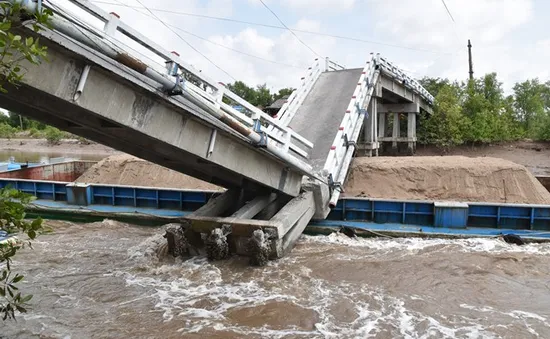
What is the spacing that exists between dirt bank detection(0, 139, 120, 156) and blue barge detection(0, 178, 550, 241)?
33.9m

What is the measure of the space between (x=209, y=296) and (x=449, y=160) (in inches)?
485

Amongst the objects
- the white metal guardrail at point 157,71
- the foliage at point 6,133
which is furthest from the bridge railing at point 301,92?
the foliage at point 6,133

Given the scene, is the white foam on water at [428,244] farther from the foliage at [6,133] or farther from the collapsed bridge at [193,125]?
the foliage at [6,133]

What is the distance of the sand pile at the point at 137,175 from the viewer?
18250 millimetres

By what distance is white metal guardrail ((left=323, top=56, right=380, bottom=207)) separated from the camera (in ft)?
42.5

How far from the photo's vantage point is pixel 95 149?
52062 millimetres

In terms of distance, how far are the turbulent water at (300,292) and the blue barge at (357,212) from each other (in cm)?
76

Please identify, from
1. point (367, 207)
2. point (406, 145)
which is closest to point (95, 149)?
point (406, 145)

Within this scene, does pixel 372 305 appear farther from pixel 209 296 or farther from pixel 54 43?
pixel 54 43

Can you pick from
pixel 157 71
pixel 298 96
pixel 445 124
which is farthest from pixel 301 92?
pixel 445 124

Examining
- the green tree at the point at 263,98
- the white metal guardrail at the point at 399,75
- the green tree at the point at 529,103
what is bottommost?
the white metal guardrail at the point at 399,75

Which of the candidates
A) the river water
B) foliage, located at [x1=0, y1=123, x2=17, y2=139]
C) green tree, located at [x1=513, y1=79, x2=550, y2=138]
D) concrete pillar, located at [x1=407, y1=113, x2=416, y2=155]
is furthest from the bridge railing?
foliage, located at [x1=0, y1=123, x2=17, y2=139]

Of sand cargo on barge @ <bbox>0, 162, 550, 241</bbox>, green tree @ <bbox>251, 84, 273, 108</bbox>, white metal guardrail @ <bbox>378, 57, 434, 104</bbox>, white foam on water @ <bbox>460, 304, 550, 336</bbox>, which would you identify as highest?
green tree @ <bbox>251, 84, 273, 108</bbox>

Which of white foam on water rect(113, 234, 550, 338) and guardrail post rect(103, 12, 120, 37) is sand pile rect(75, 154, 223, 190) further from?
guardrail post rect(103, 12, 120, 37)
